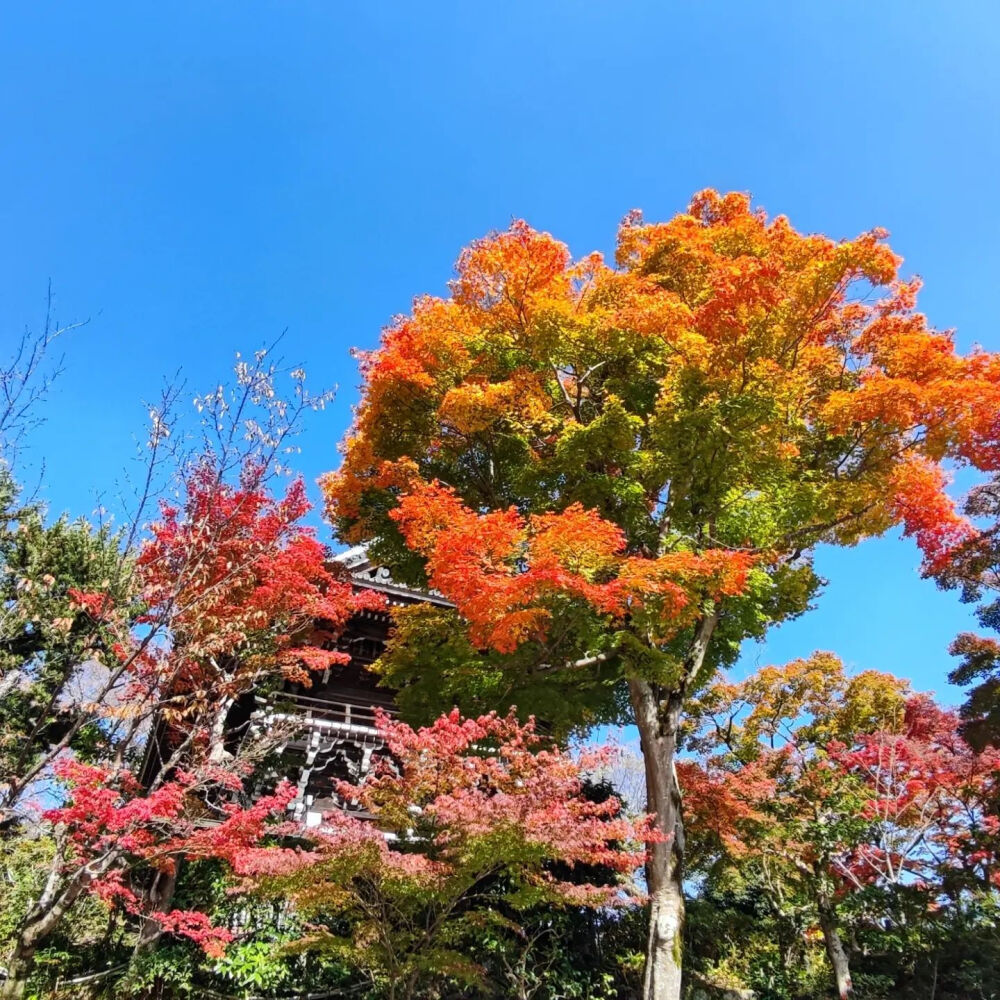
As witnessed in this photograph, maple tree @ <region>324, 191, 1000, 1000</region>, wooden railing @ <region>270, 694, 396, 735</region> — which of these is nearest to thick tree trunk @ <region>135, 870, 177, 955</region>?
wooden railing @ <region>270, 694, 396, 735</region>

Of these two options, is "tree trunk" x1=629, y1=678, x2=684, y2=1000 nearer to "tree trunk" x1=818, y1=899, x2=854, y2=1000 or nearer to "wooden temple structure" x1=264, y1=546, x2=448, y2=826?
"tree trunk" x1=818, y1=899, x2=854, y2=1000

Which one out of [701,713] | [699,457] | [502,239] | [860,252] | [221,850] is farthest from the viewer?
[701,713]

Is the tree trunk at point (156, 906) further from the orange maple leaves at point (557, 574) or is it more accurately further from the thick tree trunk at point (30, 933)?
the orange maple leaves at point (557, 574)

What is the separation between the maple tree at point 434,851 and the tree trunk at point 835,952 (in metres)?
6.10

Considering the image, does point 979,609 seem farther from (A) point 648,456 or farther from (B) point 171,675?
(B) point 171,675

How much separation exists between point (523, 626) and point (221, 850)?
4.66 meters

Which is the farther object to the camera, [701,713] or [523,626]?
[701,713]

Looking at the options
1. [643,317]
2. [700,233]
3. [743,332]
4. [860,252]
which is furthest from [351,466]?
[860,252]

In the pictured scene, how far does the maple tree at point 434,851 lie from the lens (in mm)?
6363

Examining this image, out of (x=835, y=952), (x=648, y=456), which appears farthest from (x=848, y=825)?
(x=648, y=456)

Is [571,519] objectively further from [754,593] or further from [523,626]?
[754,593]

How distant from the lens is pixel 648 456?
10.2 m

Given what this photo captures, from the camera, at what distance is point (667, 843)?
891 cm

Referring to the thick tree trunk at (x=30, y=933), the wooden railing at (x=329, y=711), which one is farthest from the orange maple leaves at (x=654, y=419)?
the thick tree trunk at (x=30, y=933)
